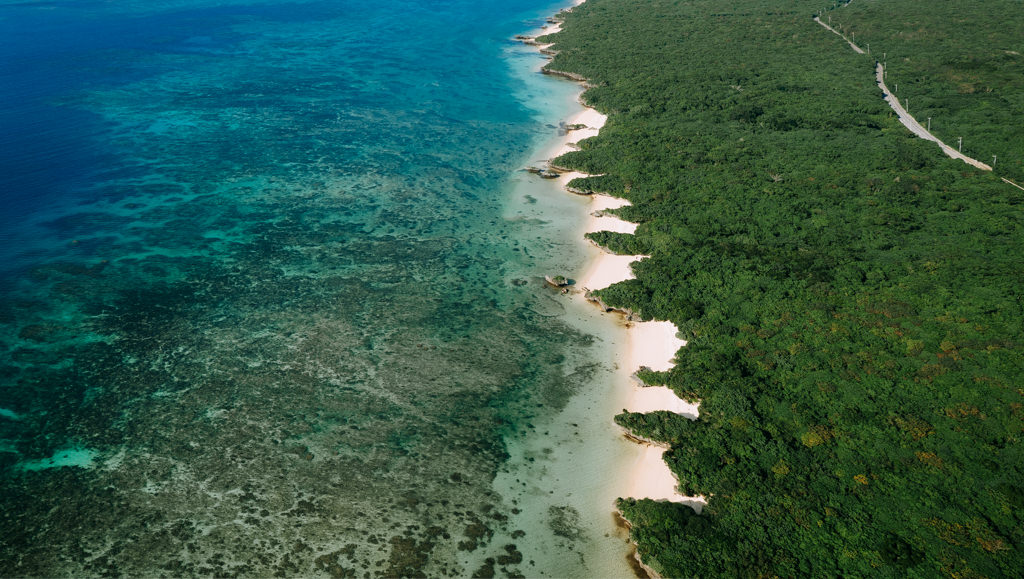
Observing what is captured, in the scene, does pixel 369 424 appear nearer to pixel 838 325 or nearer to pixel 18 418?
pixel 18 418

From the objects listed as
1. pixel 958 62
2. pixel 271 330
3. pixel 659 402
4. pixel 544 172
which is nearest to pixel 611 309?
pixel 659 402

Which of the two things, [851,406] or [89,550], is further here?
[851,406]

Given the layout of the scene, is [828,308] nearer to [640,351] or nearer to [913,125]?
[640,351]

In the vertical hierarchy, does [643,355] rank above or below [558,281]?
below

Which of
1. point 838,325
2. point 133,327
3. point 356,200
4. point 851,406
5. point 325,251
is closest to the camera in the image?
point 851,406

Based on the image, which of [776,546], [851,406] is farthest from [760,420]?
[776,546]

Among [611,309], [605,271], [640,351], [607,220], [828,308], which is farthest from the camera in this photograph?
[607,220]
